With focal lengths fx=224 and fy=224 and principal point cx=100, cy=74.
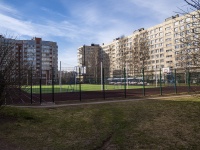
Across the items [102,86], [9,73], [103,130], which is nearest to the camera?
[103,130]

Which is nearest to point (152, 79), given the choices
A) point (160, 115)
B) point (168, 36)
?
point (160, 115)

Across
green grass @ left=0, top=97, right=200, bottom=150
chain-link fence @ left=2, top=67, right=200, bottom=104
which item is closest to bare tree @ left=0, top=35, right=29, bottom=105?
chain-link fence @ left=2, top=67, right=200, bottom=104

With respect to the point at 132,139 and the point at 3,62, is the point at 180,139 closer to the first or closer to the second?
the point at 132,139

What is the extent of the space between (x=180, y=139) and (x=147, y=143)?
1.17 m

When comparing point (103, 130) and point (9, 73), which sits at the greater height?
point (9, 73)

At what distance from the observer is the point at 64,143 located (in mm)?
6641

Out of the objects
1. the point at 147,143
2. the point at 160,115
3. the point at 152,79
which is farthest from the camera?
the point at 152,79

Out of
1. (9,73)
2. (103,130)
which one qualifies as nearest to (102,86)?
(9,73)

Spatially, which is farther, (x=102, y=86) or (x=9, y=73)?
(x=102, y=86)

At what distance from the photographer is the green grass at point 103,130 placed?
256 inches

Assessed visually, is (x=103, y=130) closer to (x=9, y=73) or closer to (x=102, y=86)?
(x=9, y=73)

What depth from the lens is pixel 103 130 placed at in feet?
26.1

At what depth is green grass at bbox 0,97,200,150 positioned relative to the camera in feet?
21.3

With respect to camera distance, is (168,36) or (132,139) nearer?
(132,139)
